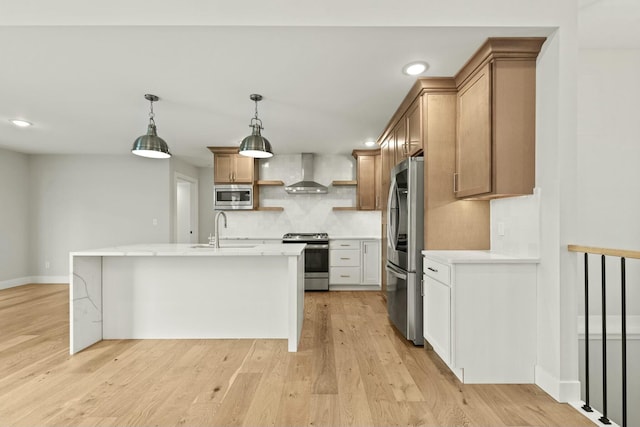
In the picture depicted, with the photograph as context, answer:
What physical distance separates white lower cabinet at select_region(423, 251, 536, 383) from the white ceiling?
1.52m

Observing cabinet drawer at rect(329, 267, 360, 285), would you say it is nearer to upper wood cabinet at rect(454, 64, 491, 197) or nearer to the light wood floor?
the light wood floor

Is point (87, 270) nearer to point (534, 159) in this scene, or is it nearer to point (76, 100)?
point (76, 100)

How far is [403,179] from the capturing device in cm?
301

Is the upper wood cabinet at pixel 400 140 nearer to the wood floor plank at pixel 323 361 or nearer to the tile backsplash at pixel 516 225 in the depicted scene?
the tile backsplash at pixel 516 225

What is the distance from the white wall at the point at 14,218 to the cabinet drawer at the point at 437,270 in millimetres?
6399

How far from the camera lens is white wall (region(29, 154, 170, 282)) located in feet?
18.7

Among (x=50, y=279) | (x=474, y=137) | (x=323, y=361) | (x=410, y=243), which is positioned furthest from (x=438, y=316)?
(x=50, y=279)

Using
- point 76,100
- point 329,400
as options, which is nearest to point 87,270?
point 76,100

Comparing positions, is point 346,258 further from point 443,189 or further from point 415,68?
point 415,68

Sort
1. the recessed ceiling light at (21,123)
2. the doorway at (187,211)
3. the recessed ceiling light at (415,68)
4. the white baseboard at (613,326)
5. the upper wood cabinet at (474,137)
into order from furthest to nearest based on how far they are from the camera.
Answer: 1. the doorway at (187,211)
2. the recessed ceiling light at (21,123)
3. the white baseboard at (613,326)
4. the recessed ceiling light at (415,68)
5. the upper wood cabinet at (474,137)

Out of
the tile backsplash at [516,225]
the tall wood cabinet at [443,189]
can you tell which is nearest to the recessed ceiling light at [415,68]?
the tall wood cabinet at [443,189]

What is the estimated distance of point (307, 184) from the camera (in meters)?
5.49

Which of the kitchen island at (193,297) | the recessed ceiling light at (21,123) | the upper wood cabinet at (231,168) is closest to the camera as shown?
the kitchen island at (193,297)

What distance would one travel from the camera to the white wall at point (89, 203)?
18.7 ft
